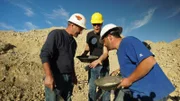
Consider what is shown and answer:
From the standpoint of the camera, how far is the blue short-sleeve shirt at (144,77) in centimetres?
313

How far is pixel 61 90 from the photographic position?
444 cm

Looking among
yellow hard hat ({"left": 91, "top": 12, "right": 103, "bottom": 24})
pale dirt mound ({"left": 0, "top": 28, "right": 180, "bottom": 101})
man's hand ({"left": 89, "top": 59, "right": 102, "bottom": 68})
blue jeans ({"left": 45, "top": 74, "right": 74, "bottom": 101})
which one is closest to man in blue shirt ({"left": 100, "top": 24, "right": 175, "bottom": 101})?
blue jeans ({"left": 45, "top": 74, "right": 74, "bottom": 101})

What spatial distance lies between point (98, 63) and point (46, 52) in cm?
242

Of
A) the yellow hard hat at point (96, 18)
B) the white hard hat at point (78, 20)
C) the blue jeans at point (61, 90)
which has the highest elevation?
the yellow hard hat at point (96, 18)

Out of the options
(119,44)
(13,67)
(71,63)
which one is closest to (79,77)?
(13,67)

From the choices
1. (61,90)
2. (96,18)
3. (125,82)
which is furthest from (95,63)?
(125,82)

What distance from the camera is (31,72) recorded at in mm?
10289

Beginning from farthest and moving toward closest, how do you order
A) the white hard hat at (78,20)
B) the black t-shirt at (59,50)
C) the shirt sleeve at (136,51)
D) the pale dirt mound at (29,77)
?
the pale dirt mound at (29,77) < the white hard hat at (78,20) < the black t-shirt at (59,50) < the shirt sleeve at (136,51)

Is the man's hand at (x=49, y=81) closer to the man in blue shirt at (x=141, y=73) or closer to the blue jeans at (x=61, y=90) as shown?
the blue jeans at (x=61, y=90)

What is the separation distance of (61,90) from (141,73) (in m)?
1.83

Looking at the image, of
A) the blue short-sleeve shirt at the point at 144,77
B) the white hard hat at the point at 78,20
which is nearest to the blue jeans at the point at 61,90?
the white hard hat at the point at 78,20

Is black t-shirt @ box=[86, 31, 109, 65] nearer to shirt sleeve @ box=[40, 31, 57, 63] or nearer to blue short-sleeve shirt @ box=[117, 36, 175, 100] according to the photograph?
shirt sleeve @ box=[40, 31, 57, 63]

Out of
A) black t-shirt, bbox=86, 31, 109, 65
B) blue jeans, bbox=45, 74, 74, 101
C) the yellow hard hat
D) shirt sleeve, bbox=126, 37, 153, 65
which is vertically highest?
the yellow hard hat

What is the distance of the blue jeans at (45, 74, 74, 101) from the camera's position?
4211 mm
